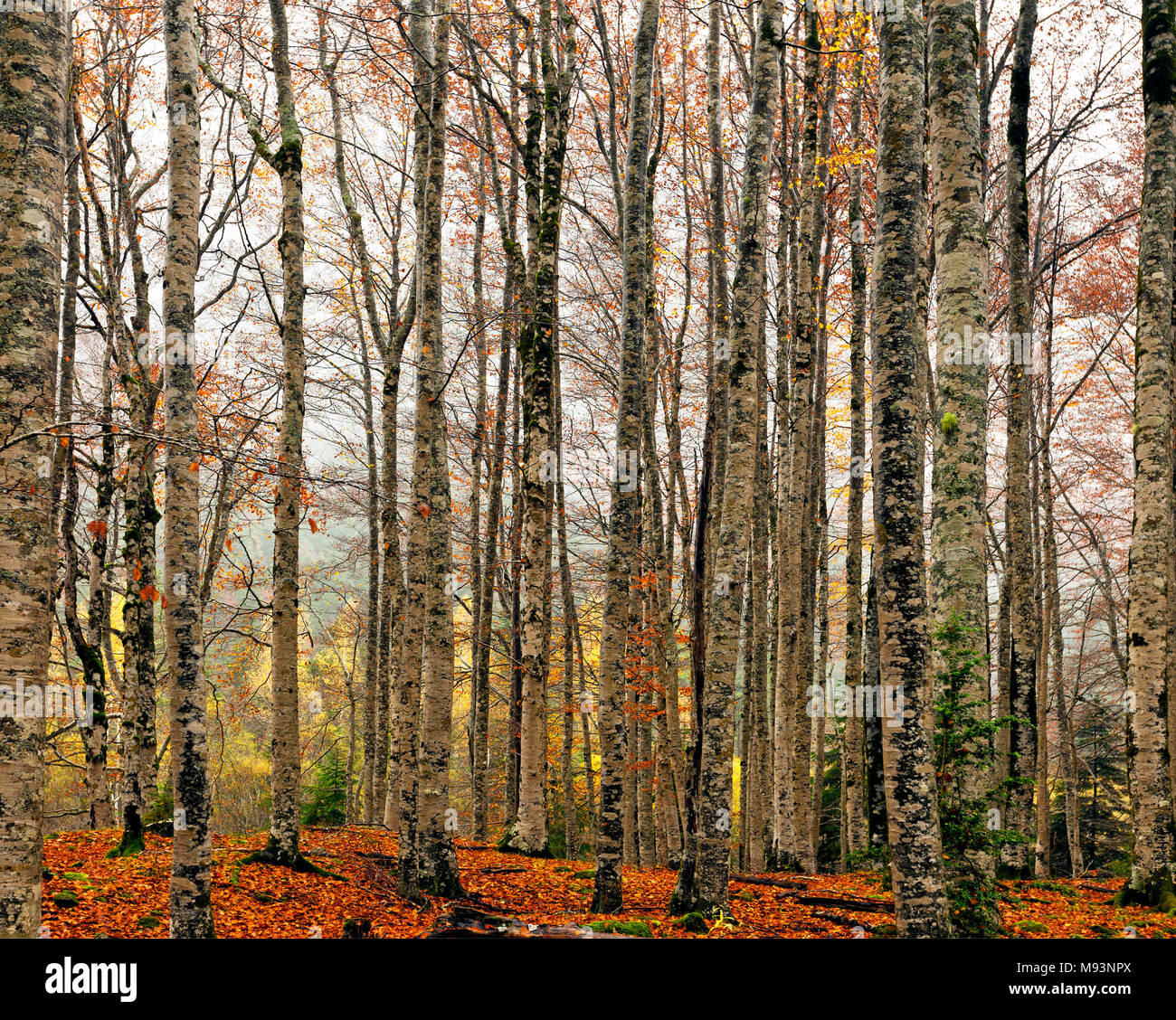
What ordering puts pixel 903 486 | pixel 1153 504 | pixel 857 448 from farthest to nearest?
pixel 857 448
pixel 1153 504
pixel 903 486

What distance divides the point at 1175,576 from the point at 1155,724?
2.56 meters

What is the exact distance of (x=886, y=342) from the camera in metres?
4.98

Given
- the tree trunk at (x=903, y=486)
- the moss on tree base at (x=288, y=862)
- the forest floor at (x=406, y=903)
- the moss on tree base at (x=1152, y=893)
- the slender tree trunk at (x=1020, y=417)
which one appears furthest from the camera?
the slender tree trunk at (x=1020, y=417)

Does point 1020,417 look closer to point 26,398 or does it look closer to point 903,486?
point 903,486

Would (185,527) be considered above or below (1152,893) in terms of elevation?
above

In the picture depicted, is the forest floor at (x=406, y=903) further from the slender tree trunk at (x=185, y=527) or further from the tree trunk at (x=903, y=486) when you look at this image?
the tree trunk at (x=903, y=486)

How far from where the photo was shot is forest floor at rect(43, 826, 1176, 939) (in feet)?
20.7

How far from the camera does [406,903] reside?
283 inches

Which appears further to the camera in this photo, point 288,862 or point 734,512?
point 288,862

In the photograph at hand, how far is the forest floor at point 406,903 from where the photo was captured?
630 centimetres

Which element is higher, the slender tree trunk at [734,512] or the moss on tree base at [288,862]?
the slender tree trunk at [734,512]

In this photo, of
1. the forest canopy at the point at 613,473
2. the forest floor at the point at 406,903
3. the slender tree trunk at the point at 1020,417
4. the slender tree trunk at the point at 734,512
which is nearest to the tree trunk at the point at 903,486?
the forest canopy at the point at 613,473

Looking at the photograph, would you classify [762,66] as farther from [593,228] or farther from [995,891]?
[593,228]

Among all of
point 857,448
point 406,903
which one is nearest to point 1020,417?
point 857,448
